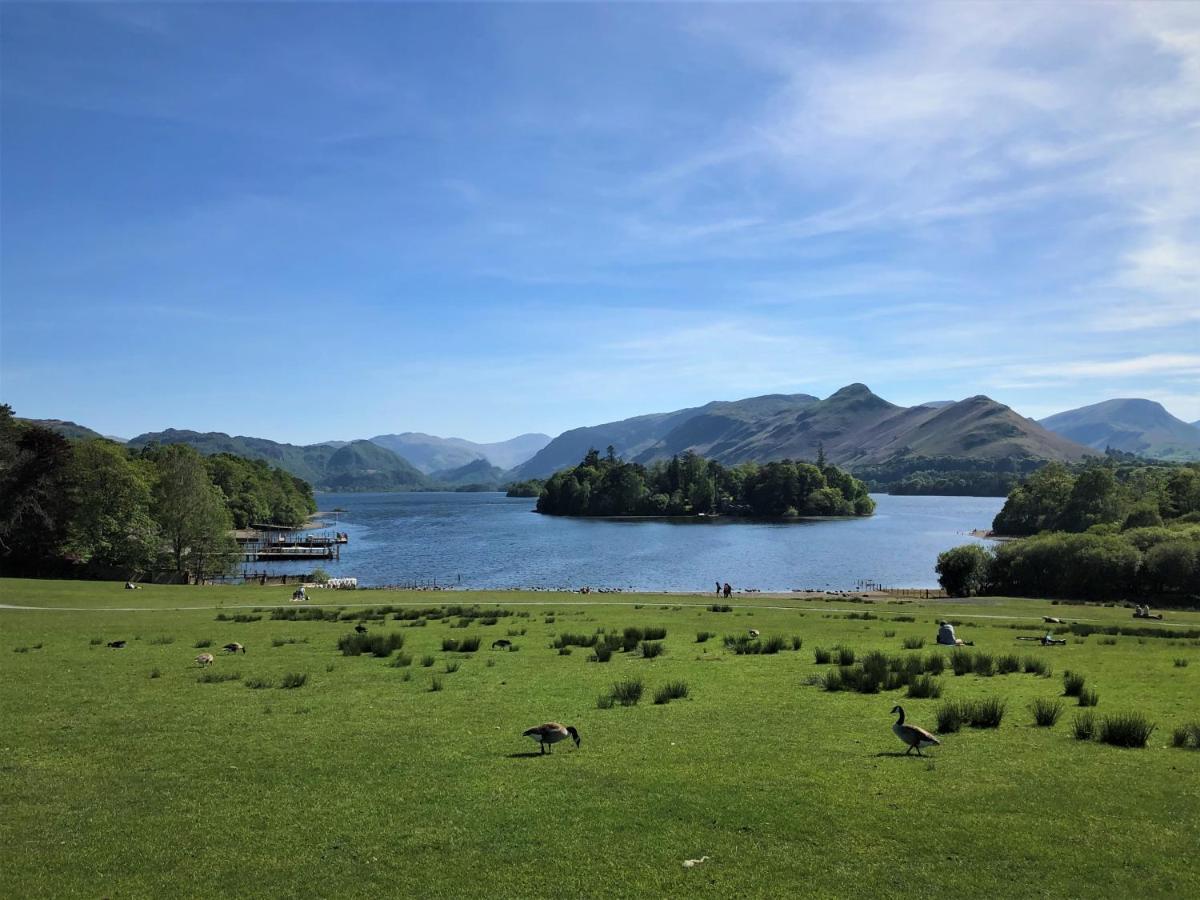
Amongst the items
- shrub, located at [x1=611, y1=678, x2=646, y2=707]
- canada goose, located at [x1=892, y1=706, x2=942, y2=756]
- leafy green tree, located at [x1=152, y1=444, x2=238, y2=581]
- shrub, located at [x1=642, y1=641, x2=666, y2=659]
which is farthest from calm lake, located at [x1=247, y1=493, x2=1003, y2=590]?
canada goose, located at [x1=892, y1=706, x2=942, y2=756]

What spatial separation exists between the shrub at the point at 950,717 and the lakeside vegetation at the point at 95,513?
7310cm

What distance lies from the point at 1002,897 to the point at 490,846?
5.60 m

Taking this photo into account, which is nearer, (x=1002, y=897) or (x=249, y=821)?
(x=1002, y=897)

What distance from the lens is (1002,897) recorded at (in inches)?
303

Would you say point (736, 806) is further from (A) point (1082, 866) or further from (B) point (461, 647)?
(B) point (461, 647)

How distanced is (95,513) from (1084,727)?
250 feet

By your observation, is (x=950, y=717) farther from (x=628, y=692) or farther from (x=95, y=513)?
(x=95, y=513)

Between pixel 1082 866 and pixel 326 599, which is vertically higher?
pixel 1082 866

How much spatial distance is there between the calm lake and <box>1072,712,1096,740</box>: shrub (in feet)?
214

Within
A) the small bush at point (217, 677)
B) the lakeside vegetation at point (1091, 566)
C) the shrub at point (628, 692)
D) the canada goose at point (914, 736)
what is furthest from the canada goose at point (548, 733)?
the lakeside vegetation at point (1091, 566)

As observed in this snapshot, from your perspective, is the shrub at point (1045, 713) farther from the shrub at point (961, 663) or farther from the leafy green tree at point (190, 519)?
the leafy green tree at point (190, 519)

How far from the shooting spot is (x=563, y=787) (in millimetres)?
10711

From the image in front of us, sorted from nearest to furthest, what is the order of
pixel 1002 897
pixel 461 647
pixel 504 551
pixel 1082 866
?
pixel 1002 897
pixel 1082 866
pixel 461 647
pixel 504 551

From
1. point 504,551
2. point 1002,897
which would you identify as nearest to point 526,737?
point 1002,897
